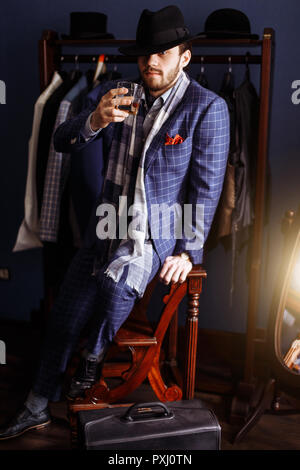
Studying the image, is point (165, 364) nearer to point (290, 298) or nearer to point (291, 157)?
point (290, 298)

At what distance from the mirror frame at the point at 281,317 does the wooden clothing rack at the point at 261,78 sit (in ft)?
0.80

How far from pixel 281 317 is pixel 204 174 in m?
0.65

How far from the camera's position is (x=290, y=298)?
2049mm

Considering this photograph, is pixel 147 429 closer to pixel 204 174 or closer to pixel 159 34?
pixel 204 174

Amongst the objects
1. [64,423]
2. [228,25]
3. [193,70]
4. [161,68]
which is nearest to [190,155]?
[161,68]

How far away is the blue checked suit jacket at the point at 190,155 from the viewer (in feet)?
6.26

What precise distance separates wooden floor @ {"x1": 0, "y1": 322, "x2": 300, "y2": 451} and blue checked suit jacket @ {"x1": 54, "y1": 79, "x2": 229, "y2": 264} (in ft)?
2.60

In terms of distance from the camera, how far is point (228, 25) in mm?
2195

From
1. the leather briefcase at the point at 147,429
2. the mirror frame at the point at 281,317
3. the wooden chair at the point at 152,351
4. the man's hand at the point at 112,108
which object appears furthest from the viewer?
the mirror frame at the point at 281,317

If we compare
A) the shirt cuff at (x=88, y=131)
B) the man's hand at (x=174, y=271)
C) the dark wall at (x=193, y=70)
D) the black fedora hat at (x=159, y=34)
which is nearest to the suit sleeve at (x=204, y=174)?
the man's hand at (x=174, y=271)

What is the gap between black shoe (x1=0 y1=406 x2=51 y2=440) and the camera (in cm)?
207

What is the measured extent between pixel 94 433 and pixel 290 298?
3.09 ft

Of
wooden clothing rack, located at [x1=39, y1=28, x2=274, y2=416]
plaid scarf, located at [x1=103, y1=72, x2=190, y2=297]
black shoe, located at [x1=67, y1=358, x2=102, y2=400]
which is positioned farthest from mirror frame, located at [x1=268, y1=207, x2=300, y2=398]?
black shoe, located at [x1=67, y1=358, x2=102, y2=400]

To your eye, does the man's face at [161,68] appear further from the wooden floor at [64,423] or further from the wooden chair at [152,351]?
the wooden floor at [64,423]
